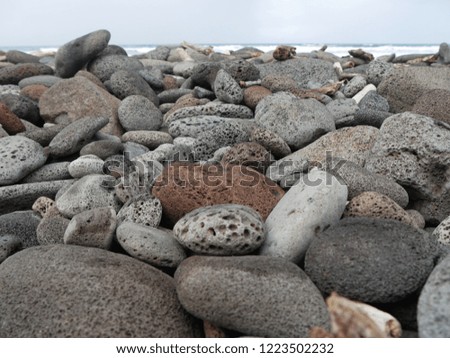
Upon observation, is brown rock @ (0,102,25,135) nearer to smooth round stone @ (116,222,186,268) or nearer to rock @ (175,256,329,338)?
smooth round stone @ (116,222,186,268)

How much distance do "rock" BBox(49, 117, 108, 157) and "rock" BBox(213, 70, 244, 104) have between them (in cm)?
173

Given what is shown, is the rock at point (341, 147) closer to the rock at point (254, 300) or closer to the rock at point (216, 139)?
the rock at point (216, 139)

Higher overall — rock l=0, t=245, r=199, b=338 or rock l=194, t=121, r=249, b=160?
rock l=194, t=121, r=249, b=160

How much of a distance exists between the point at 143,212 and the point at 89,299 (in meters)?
1.05

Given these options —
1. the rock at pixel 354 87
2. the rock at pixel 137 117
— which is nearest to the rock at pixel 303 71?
the rock at pixel 354 87

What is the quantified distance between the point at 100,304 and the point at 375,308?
149 cm

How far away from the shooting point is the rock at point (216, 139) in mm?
5031

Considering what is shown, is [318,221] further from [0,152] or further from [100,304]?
[0,152]

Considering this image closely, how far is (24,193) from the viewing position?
471 centimetres

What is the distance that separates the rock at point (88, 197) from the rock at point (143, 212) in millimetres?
398

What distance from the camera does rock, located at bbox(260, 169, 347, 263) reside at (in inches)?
125

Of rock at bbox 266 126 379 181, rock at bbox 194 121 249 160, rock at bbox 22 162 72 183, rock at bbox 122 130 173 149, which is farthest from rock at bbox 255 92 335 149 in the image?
rock at bbox 22 162 72 183

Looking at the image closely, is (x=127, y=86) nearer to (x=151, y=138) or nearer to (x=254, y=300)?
(x=151, y=138)
